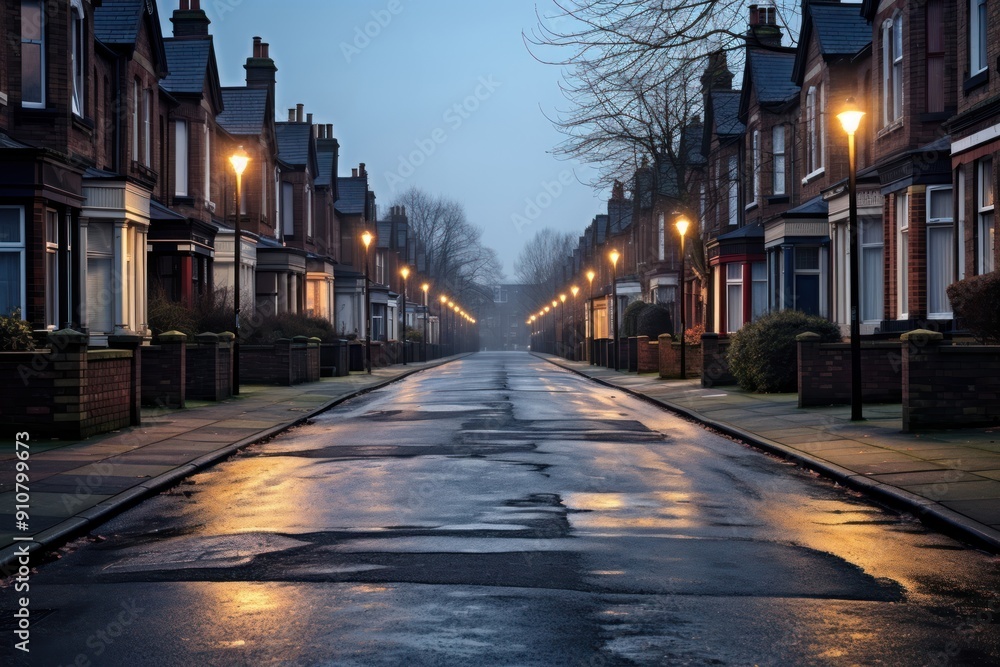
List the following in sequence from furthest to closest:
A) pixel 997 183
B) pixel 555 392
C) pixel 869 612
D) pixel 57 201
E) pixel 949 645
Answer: pixel 555 392 < pixel 57 201 < pixel 997 183 < pixel 869 612 < pixel 949 645

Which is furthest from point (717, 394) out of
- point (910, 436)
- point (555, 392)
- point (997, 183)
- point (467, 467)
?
point (467, 467)

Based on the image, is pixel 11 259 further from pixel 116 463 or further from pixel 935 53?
pixel 935 53

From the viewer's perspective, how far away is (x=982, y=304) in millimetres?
16422

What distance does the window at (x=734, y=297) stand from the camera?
126ft

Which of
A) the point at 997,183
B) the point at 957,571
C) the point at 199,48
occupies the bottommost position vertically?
the point at 957,571

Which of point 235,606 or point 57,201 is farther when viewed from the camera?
point 57,201

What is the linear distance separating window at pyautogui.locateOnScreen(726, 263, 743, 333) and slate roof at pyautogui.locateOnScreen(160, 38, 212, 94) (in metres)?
18.9

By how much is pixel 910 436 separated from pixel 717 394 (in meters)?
10.6

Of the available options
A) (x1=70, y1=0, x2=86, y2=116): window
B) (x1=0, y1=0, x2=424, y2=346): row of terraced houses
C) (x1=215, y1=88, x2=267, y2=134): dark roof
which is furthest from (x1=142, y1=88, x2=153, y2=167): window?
(x1=215, y1=88, x2=267, y2=134): dark roof

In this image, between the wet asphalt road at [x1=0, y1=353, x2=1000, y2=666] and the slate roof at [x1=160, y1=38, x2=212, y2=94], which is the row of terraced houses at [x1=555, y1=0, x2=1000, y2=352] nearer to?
the wet asphalt road at [x1=0, y1=353, x2=1000, y2=666]

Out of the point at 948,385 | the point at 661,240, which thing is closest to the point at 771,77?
the point at 661,240

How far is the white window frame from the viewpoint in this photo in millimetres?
36250

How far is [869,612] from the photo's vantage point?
6258 millimetres

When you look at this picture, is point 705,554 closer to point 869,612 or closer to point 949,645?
point 869,612
